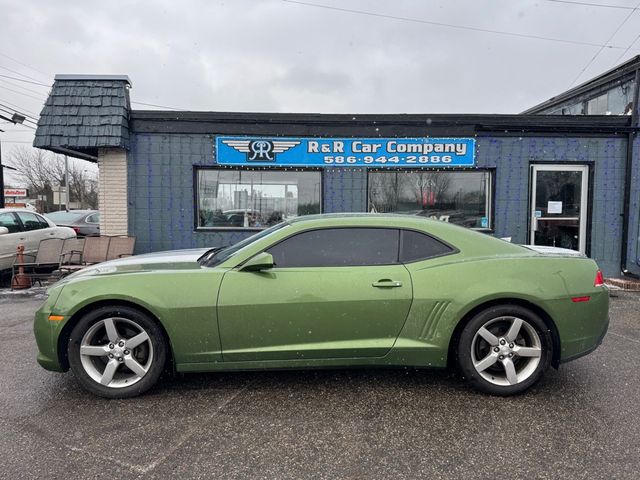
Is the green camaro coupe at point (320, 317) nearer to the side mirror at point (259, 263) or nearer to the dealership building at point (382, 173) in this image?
the side mirror at point (259, 263)

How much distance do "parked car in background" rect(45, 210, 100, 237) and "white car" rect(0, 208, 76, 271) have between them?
3071 mm

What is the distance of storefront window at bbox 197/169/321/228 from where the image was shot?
8516 millimetres

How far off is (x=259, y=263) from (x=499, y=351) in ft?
6.53

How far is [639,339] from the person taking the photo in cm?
490

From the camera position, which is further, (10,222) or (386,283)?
(10,222)

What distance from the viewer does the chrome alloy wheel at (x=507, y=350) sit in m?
3.30

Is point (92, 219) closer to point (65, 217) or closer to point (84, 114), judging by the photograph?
point (65, 217)

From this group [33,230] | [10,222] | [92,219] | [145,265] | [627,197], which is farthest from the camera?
[92,219]

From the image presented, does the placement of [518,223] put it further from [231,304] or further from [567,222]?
[231,304]

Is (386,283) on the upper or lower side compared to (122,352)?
upper

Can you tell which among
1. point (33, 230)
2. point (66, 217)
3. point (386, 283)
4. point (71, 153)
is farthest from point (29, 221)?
point (386, 283)

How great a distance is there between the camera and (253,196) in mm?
8641

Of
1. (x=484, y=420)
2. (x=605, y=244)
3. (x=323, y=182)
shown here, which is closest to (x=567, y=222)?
(x=605, y=244)

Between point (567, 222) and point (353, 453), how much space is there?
7889mm
